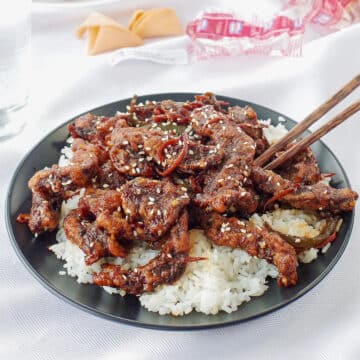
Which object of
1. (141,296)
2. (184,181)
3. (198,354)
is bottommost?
(198,354)

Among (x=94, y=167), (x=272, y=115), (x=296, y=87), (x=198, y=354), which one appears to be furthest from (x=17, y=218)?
(x=296, y=87)

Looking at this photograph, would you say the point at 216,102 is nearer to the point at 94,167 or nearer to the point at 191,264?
the point at 94,167

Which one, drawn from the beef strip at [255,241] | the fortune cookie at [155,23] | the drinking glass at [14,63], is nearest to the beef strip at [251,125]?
the beef strip at [255,241]

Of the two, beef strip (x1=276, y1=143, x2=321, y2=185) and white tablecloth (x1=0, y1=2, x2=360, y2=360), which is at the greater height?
beef strip (x1=276, y1=143, x2=321, y2=185)

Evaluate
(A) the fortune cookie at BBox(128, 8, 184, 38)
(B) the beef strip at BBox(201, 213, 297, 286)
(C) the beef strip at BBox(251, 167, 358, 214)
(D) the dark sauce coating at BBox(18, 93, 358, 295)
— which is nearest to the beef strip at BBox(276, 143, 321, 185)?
(D) the dark sauce coating at BBox(18, 93, 358, 295)

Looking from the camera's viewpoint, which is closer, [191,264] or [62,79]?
[191,264]

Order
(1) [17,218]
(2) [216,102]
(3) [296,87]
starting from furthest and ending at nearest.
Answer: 1. (3) [296,87]
2. (2) [216,102]
3. (1) [17,218]

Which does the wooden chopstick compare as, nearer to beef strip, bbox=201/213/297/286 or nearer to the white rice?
the white rice
